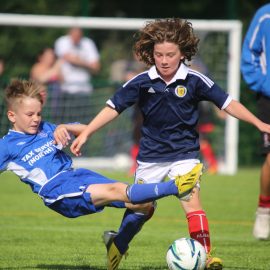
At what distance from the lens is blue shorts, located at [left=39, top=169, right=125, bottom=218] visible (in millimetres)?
6363

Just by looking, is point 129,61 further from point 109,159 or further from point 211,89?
point 211,89

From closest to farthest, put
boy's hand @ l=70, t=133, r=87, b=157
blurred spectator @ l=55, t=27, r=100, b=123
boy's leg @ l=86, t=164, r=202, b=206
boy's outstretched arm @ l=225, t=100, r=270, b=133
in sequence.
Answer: boy's leg @ l=86, t=164, r=202, b=206
boy's hand @ l=70, t=133, r=87, b=157
boy's outstretched arm @ l=225, t=100, r=270, b=133
blurred spectator @ l=55, t=27, r=100, b=123

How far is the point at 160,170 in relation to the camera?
674cm

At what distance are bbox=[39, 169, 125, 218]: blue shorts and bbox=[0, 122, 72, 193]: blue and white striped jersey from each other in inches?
3.3

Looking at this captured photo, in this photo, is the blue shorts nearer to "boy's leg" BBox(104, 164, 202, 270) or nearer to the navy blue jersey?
"boy's leg" BBox(104, 164, 202, 270)

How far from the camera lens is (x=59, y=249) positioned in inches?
302

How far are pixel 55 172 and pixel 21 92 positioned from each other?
75cm

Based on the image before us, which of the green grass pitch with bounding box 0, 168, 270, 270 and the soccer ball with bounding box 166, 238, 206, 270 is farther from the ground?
the soccer ball with bounding box 166, 238, 206, 270

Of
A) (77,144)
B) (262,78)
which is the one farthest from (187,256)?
(262,78)

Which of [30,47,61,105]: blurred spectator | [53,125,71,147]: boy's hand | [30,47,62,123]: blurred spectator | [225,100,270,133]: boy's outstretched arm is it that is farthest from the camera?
[30,47,61,105]: blurred spectator

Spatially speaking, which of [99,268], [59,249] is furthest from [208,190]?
[99,268]

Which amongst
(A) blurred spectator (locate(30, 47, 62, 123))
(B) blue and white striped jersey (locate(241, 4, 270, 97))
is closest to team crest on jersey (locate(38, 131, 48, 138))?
(B) blue and white striped jersey (locate(241, 4, 270, 97))

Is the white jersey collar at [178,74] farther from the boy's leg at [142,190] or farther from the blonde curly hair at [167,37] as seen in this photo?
the boy's leg at [142,190]

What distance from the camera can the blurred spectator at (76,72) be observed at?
15336 millimetres
